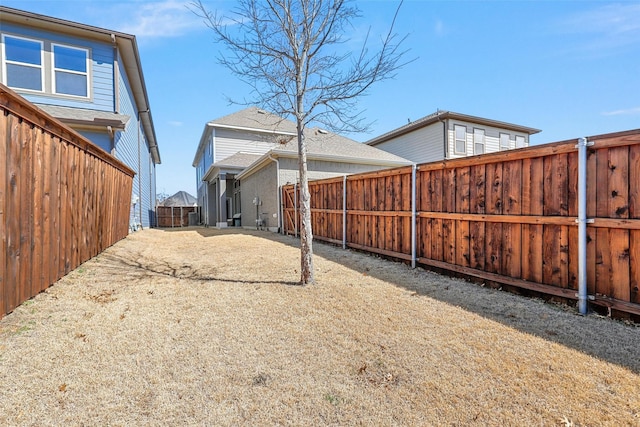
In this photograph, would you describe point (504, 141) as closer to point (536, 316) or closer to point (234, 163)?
point (234, 163)

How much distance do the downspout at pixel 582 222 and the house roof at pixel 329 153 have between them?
9.21 m

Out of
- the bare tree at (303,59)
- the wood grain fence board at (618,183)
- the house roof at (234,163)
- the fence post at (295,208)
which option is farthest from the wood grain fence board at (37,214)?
the house roof at (234,163)

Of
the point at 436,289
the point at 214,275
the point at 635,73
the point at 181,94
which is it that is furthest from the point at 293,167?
the point at 635,73

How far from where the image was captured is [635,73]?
32.1 feet

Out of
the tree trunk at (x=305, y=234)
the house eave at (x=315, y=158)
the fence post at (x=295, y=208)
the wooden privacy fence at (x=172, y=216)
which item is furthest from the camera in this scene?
the wooden privacy fence at (x=172, y=216)

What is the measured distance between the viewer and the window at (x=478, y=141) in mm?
17484

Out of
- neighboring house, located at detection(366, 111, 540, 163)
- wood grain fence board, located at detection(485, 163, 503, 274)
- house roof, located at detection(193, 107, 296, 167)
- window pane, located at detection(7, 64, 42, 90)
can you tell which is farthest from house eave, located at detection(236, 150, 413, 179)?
wood grain fence board, located at detection(485, 163, 503, 274)

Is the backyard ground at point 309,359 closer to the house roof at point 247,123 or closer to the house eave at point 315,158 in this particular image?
the house eave at point 315,158

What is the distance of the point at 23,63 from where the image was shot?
946 cm

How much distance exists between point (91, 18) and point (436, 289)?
42.6 ft

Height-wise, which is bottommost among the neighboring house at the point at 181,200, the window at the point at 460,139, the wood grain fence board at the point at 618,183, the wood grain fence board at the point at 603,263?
the wood grain fence board at the point at 603,263

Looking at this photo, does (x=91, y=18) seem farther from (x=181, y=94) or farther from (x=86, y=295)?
(x=86, y=295)

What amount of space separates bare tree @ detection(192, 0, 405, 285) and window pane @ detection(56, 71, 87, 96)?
8278 millimetres

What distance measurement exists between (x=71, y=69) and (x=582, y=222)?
13889 mm
